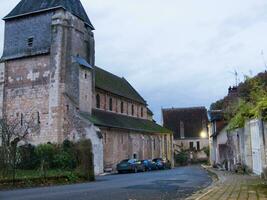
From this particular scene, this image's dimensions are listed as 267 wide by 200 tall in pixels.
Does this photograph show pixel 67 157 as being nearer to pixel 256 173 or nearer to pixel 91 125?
pixel 91 125

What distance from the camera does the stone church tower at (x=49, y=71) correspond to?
41.7m

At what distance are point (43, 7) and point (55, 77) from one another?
308 inches

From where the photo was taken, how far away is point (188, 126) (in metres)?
86.6

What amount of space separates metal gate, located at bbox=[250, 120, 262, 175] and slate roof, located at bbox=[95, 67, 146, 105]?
31.2 m

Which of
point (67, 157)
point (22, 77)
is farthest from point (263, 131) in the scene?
point (22, 77)

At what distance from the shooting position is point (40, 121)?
1668 inches

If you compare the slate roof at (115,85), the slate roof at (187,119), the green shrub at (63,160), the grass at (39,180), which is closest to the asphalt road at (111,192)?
the grass at (39,180)

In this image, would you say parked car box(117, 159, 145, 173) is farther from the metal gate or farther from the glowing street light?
the glowing street light

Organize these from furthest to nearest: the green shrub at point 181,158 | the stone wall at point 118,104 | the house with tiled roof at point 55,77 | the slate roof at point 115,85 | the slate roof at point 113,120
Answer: the green shrub at point 181,158 → the slate roof at point 115,85 → the stone wall at point 118,104 → the slate roof at point 113,120 → the house with tiled roof at point 55,77

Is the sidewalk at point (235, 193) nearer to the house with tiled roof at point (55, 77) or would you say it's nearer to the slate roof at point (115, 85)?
the house with tiled roof at point (55, 77)

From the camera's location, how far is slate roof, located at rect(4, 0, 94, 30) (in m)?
43.8

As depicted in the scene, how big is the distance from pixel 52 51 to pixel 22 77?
4640 millimetres

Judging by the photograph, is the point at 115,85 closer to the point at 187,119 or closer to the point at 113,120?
the point at 113,120

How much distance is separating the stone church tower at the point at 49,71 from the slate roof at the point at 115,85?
741cm
